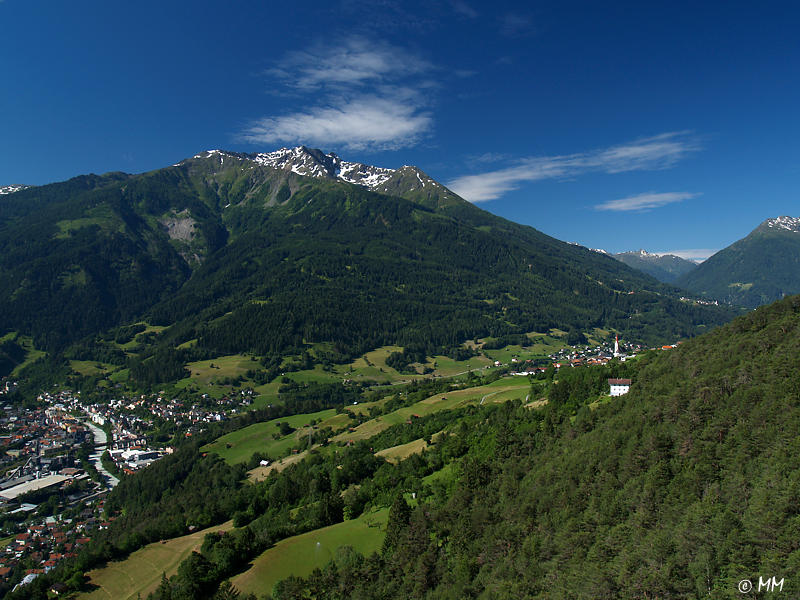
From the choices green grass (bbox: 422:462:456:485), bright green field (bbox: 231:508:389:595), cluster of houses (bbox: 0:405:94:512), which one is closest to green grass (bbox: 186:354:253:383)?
cluster of houses (bbox: 0:405:94:512)

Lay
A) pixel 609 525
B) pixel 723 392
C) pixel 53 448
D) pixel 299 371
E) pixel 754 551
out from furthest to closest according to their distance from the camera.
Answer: pixel 299 371
pixel 53 448
pixel 723 392
pixel 609 525
pixel 754 551

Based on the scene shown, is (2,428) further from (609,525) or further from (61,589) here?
(609,525)

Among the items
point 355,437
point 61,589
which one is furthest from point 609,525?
point 355,437

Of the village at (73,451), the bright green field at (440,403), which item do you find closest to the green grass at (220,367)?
the village at (73,451)

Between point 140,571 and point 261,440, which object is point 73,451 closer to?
point 261,440

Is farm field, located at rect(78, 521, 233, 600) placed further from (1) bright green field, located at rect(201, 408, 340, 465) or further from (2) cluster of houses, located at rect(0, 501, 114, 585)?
(1) bright green field, located at rect(201, 408, 340, 465)

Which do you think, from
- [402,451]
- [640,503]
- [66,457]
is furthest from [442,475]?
[66,457]
